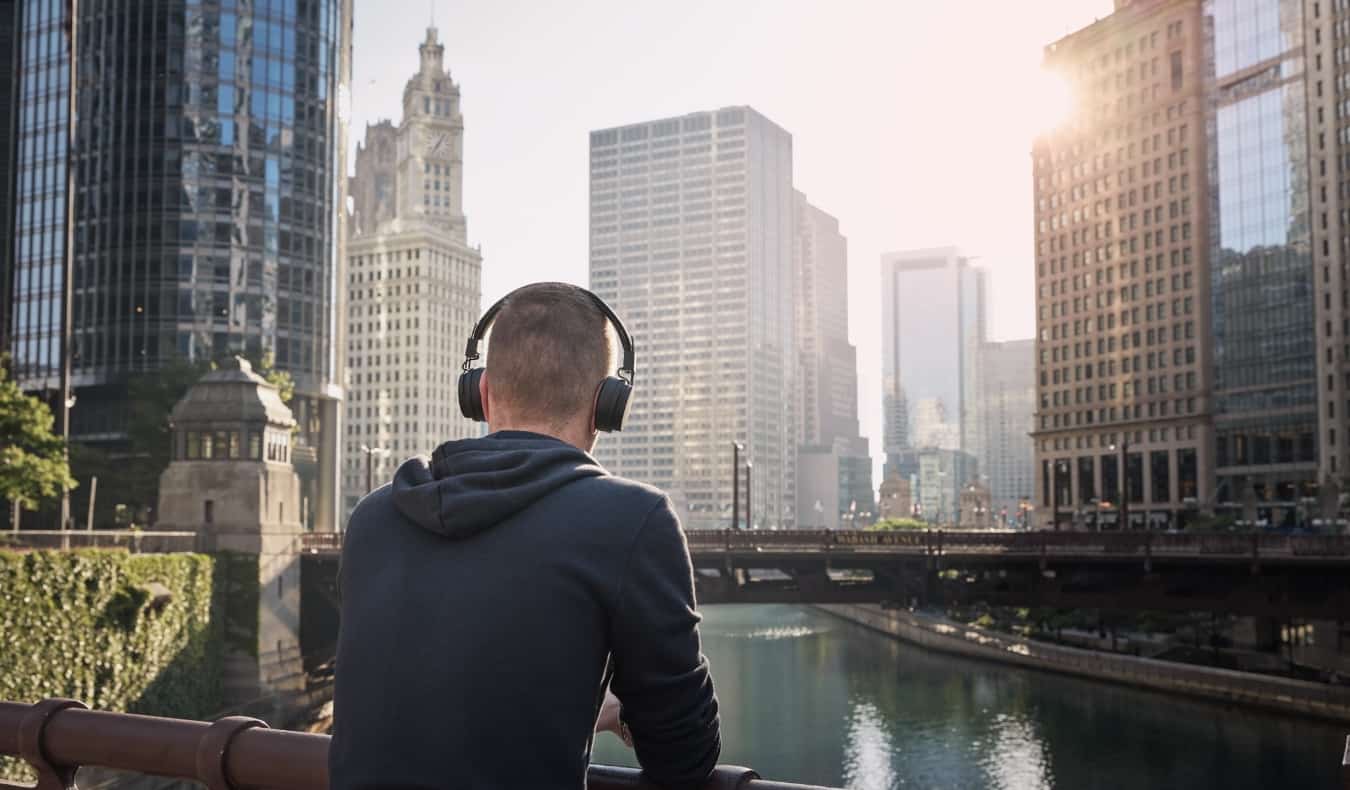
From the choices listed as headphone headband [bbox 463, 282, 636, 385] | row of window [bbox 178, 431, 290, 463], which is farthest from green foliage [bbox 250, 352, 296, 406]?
headphone headband [bbox 463, 282, 636, 385]

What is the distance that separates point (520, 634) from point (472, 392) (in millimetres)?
1019

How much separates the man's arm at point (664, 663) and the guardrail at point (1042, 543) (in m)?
40.0

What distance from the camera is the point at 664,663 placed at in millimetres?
2814

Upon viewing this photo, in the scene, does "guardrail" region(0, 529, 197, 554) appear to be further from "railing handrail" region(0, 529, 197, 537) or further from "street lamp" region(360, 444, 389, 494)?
"street lamp" region(360, 444, 389, 494)

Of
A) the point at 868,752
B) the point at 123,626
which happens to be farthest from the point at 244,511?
the point at 868,752

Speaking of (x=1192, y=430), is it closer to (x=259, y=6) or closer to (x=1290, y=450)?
(x=1290, y=450)

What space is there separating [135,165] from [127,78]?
18.5ft

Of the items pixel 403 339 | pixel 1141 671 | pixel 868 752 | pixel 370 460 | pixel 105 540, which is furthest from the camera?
pixel 403 339

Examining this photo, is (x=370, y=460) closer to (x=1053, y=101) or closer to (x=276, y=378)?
(x=276, y=378)

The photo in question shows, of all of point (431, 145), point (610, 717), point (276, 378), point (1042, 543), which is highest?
point (431, 145)

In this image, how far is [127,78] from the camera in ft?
245

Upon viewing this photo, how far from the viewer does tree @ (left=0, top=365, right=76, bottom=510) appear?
3712cm

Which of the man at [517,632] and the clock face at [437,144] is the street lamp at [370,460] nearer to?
the man at [517,632]

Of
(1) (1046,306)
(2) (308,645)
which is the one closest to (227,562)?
(2) (308,645)
